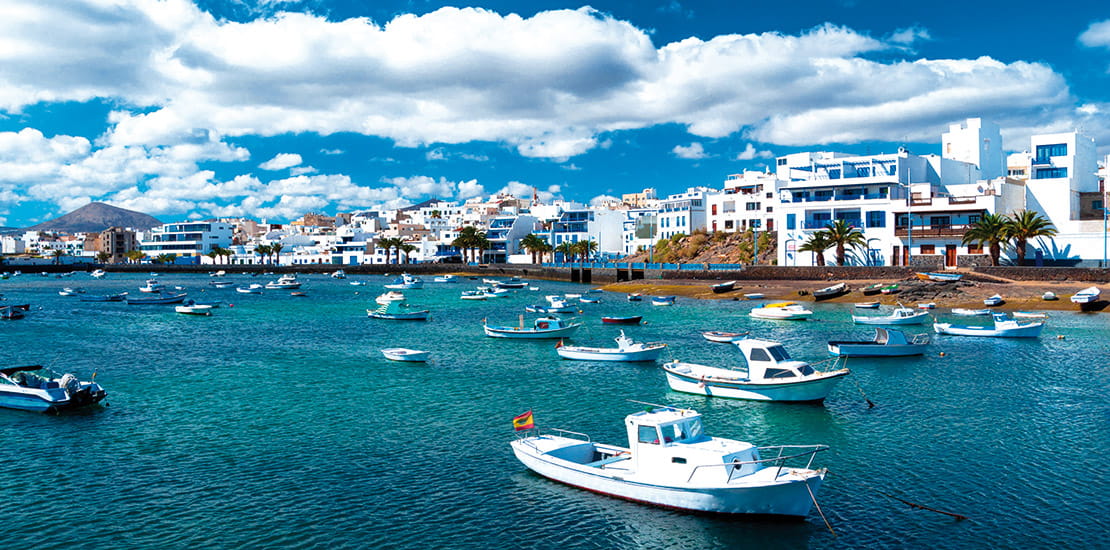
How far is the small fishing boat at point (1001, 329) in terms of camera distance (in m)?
59.4

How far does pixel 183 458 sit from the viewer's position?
29797 mm

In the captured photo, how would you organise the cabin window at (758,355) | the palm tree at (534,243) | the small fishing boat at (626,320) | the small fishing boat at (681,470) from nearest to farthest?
the small fishing boat at (681,470) < the cabin window at (758,355) < the small fishing boat at (626,320) < the palm tree at (534,243)

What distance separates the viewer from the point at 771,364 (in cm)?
3816

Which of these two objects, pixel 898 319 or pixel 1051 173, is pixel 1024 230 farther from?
pixel 898 319

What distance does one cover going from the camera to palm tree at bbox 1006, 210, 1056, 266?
9144 cm

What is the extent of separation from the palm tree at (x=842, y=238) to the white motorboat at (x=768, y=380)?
70.2 m

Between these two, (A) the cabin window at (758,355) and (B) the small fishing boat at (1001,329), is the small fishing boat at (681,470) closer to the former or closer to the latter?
(A) the cabin window at (758,355)

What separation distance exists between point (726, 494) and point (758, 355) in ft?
54.9

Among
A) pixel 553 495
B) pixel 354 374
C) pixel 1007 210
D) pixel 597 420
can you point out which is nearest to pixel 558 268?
pixel 1007 210

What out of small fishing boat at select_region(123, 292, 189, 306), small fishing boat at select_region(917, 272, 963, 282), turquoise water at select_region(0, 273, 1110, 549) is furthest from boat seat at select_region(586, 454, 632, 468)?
small fishing boat at select_region(123, 292, 189, 306)

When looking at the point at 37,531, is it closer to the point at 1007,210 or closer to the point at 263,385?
the point at 263,385

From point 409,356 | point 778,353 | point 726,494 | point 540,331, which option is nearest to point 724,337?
point 540,331

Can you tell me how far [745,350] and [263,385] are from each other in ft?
86.4

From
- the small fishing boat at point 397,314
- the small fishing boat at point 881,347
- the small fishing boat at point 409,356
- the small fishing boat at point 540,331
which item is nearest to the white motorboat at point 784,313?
the small fishing boat at point 540,331
